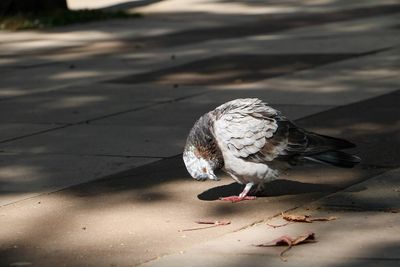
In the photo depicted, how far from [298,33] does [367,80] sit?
17.1ft

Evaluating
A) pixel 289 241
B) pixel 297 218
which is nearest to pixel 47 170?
pixel 297 218

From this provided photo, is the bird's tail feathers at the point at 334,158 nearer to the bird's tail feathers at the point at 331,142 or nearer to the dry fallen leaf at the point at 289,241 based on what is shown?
the bird's tail feathers at the point at 331,142

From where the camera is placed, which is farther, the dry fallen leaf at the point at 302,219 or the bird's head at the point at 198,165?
the bird's head at the point at 198,165

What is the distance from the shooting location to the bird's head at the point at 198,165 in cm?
707

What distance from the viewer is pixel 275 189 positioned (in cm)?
771

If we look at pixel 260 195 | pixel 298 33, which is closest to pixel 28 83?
pixel 298 33

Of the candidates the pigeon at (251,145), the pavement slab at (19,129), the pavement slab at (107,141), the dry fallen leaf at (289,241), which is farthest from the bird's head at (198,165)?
the pavement slab at (19,129)

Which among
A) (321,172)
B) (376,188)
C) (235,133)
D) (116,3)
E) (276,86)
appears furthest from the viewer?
(116,3)

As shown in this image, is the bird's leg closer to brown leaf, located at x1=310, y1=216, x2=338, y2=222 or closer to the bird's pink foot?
the bird's pink foot

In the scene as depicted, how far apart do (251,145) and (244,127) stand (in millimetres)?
122

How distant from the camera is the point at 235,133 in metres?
7.02

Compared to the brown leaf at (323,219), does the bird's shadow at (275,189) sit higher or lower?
lower

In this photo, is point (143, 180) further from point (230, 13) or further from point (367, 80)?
point (230, 13)

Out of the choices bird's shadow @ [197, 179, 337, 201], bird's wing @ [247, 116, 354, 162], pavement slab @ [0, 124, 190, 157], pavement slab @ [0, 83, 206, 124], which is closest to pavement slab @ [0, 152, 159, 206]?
pavement slab @ [0, 124, 190, 157]
